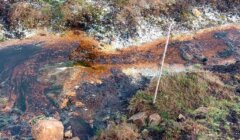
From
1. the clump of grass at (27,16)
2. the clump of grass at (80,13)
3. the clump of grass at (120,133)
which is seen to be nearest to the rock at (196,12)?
the clump of grass at (80,13)

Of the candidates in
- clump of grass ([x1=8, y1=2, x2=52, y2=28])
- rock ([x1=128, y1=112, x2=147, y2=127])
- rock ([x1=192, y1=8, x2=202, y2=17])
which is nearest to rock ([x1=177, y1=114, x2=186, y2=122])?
rock ([x1=128, y1=112, x2=147, y2=127])

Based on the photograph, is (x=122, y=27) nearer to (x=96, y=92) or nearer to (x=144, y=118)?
(x=96, y=92)

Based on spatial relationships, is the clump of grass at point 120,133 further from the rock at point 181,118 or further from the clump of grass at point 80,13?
the clump of grass at point 80,13

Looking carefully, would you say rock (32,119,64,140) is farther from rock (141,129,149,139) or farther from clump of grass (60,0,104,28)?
clump of grass (60,0,104,28)

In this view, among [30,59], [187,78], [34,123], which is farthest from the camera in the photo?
[30,59]

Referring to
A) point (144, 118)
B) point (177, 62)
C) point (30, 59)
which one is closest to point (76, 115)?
point (144, 118)

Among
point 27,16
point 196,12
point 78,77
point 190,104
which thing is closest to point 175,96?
point 190,104

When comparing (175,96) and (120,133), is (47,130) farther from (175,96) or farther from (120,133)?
(175,96)
